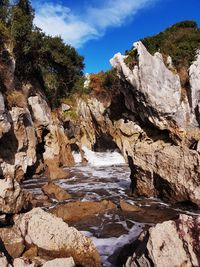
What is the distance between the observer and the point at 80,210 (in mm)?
13367

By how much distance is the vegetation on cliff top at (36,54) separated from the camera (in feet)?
93.0

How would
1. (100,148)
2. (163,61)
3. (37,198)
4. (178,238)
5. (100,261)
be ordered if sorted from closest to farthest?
(178,238), (100,261), (37,198), (163,61), (100,148)

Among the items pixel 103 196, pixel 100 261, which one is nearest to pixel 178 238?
pixel 100 261

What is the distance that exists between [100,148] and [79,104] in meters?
5.66

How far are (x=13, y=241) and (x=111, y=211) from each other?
5.60 m

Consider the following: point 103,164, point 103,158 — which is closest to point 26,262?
point 103,164

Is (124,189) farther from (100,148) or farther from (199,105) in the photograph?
(100,148)

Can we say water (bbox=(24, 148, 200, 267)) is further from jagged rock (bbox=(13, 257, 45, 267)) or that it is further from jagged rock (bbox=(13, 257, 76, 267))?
jagged rock (bbox=(13, 257, 45, 267))

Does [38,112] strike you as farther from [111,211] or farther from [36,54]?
[111,211]

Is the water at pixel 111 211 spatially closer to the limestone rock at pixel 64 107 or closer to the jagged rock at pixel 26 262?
the jagged rock at pixel 26 262

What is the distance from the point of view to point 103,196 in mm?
17156

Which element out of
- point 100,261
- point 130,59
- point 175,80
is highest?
point 130,59

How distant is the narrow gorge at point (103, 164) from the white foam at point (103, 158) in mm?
106

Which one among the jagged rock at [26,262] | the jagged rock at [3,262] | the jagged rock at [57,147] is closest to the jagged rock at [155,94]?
the jagged rock at [57,147]
